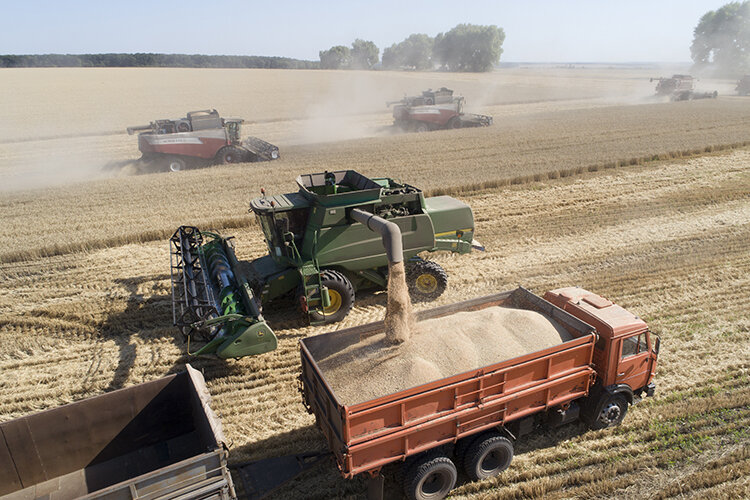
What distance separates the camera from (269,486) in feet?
18.0

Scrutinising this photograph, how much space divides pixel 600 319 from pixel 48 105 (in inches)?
1905

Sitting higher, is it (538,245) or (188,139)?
(188,139)

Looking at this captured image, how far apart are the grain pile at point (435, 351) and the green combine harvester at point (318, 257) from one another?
2146mm

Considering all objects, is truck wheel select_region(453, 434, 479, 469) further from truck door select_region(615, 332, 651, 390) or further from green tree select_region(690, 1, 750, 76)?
green tree select_region(690, 1, 750, 76)

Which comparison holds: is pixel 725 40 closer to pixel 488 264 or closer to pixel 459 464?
pixel 488 264

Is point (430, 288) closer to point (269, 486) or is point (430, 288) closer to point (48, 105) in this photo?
point (269, 486)

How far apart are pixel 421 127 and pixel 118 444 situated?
26.7 m

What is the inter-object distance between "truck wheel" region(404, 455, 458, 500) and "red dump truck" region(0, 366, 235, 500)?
5.98ft

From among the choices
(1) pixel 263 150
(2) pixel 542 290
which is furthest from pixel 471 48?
(2) pixel 542 290

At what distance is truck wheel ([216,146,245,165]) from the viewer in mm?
21812

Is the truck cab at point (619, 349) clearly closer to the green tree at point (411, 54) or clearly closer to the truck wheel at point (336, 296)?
the truck wheel at point (336, 296)

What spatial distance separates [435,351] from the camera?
5.91 metres

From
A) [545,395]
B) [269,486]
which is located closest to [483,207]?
[545,395]

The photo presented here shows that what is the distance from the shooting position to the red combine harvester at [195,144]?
2089 centimetres
